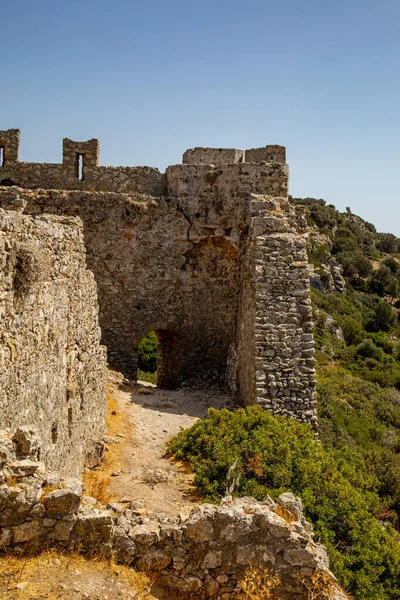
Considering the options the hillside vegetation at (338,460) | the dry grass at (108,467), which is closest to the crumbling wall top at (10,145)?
the dry grass at (108,467)

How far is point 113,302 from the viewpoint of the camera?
13523 mm

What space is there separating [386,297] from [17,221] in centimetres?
4004

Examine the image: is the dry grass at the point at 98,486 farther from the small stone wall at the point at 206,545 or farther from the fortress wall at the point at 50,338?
the small stone wall at the point at 206,545

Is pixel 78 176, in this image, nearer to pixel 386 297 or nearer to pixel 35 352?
pixel 35 352

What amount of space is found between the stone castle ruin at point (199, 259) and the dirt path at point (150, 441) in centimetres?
103

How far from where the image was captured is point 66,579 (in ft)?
13.4

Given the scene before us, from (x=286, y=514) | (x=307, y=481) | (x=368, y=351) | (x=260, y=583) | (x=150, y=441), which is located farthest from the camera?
(x=368, y=351)

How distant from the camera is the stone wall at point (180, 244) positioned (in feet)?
43.2

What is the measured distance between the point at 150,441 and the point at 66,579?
5653 mm

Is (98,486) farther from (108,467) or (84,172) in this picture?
(84,172)

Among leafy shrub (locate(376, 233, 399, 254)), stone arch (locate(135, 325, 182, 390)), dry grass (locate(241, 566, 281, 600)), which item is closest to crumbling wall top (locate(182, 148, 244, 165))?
→ stone arch (locate(135, 325, 182, 390))

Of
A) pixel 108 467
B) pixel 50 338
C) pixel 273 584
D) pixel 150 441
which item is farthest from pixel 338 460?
pixel 50 338

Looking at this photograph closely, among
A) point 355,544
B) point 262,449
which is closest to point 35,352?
point 262,449

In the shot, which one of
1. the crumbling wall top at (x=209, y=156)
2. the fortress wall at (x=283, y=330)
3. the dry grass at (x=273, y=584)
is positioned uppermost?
→ the crumbling wall top at (x=209, y=156)
